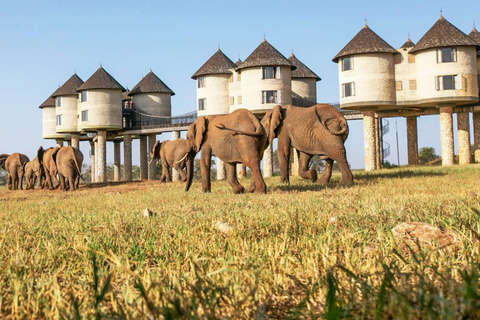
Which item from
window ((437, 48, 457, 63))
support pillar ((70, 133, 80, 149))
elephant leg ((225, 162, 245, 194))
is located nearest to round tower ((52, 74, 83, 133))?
support pillar ((70, 133, 80, 149))

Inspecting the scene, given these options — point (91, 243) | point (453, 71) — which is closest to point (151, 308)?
point (91, 243)

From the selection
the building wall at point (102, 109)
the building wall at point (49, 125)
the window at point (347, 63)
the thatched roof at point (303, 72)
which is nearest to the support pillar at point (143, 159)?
the building wall at point (102, 109)

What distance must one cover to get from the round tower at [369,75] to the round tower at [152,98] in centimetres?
2218

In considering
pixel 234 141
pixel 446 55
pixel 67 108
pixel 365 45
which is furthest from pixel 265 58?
pixel 234 141

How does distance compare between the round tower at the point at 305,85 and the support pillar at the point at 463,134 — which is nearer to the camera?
the support pillar at the point at 463,134

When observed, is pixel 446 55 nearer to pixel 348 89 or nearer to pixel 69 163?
pixel 348 89

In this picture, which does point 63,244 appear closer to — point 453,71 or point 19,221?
point 19,221

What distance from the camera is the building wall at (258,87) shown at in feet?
144

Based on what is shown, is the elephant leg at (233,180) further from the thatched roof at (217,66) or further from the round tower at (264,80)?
the thatched roof at (217,66)

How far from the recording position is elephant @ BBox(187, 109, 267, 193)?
12906 millimetres

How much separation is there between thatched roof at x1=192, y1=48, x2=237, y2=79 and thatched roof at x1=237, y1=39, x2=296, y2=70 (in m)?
4.48

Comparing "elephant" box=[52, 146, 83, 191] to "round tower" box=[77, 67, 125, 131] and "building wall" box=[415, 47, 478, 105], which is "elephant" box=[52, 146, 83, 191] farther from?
"round tower" box=[77, 67, 125, 131]

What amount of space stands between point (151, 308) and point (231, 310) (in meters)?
0.36

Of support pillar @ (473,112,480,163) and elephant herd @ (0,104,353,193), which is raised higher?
support pillar @ (473,112,480,163)
